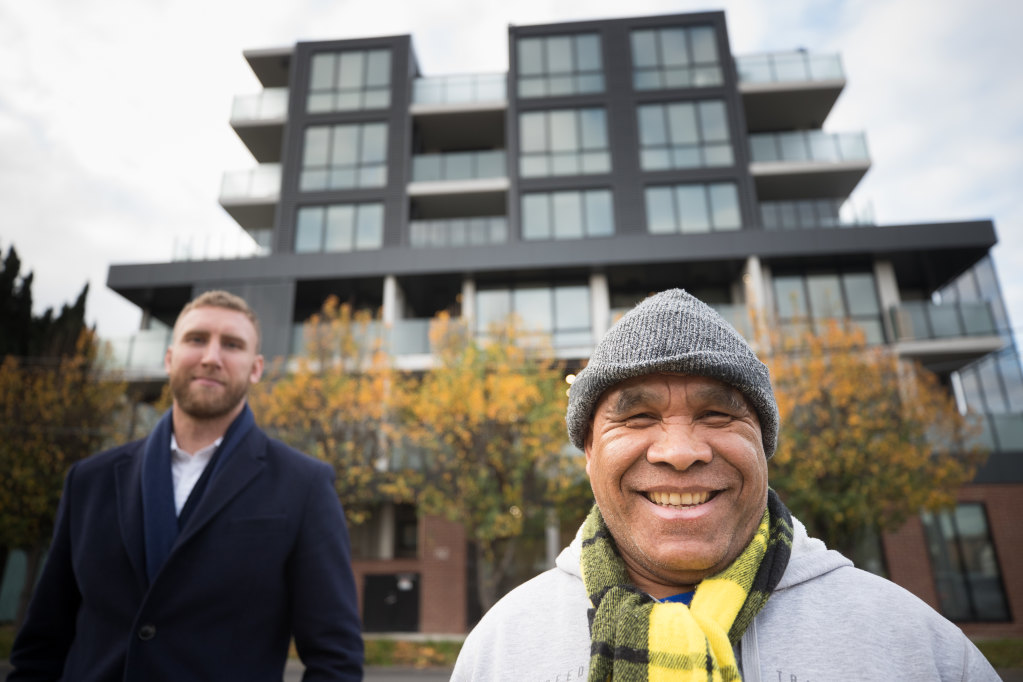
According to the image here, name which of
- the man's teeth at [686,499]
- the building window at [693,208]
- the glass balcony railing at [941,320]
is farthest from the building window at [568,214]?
the man's teeth at [686,499]

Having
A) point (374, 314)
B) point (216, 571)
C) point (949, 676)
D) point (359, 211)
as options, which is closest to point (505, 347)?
point (374, 314)

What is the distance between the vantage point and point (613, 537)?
1.68 metres

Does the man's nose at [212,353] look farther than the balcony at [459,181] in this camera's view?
No

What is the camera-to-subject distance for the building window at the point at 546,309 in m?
21.7

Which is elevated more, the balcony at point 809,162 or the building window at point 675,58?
the building window at point 675,58

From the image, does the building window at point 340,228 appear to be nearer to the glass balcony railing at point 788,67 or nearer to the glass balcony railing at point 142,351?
the glass balcony railing at point 142,351

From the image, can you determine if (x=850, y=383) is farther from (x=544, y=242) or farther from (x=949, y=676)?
(x=949, y=676)

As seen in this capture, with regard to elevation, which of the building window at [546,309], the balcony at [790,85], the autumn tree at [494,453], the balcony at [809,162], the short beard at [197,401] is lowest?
the short beard at [197,401]

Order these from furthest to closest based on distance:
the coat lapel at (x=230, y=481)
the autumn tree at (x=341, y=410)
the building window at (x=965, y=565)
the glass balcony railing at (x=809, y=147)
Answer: the glass balcony railing at (x=809, y=147) < the building window at (x=965, y=565) < the autumn tree at (x=341, y=410) < the coat lapel at (x=230, y=481)

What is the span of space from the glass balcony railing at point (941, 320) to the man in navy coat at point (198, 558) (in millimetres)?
21751

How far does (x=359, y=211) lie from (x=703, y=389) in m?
24.1

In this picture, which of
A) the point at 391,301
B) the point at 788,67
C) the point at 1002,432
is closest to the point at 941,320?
the point at 1002,432

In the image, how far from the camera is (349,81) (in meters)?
26.4

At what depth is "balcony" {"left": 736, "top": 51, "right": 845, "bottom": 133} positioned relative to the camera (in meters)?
24.2
